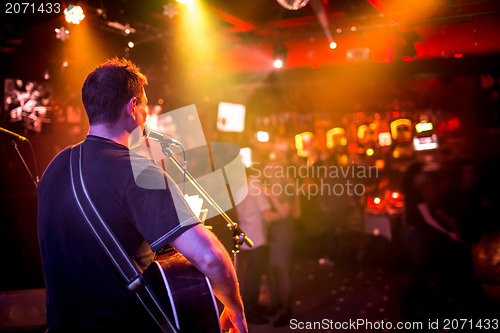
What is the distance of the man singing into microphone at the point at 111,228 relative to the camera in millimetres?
1312

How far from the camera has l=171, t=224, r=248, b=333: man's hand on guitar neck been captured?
1.33 meters

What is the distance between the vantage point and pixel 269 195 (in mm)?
4543

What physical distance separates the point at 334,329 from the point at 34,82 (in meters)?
4.90

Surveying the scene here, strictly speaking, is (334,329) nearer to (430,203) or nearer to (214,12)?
(430,203)

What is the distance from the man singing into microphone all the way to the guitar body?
0.05m

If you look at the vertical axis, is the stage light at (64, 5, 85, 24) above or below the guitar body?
above

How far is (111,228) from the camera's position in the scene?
53.4 inches

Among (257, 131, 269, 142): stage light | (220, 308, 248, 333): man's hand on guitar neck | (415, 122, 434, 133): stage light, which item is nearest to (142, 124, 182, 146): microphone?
(220, 308, 248, 333): man's hand on guitar neck

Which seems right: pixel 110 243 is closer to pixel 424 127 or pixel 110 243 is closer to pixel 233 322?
pixel 233 322

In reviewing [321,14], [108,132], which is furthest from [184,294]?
[321,14]

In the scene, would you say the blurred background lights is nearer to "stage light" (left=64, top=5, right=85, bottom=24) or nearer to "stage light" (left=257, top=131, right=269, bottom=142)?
"stage light" (left=257, top=131, right=269, bottom=142)

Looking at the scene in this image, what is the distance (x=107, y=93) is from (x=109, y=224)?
1.64ft

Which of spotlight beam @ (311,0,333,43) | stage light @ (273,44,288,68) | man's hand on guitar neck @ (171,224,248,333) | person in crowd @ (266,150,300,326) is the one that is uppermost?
spotlight beam @ (311,0,333,43)

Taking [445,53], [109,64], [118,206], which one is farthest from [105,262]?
[445,53]
